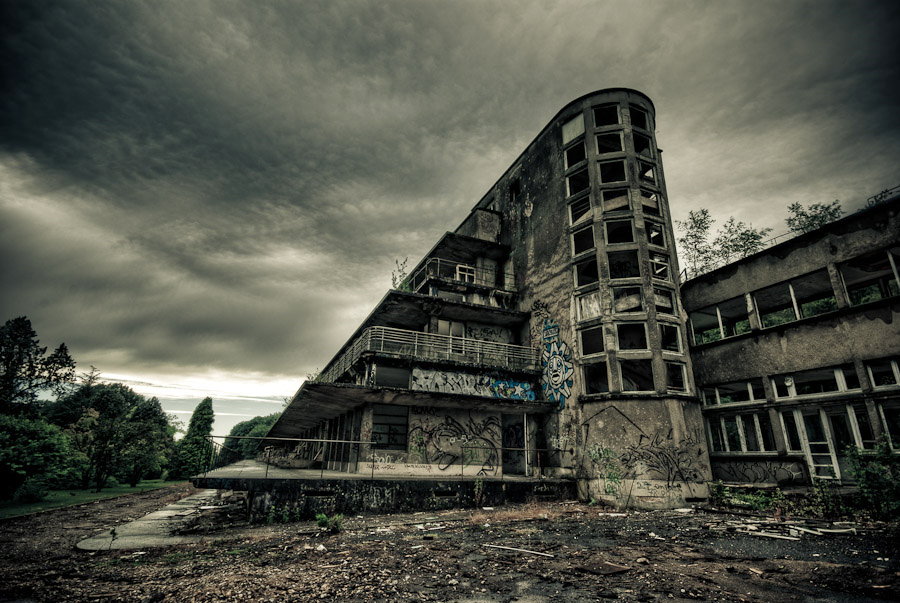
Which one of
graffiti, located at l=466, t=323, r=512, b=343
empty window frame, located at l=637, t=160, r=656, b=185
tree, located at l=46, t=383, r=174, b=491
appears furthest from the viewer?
tree, located at l=46, t=383, r=174, b=491

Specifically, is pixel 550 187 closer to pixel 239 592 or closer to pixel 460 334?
pixel 460 334

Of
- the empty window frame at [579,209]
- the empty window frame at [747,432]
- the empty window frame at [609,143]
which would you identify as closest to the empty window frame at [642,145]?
the empty window frame at [609,143]

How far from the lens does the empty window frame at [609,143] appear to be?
21.3 m

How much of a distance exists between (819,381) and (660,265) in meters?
7.63

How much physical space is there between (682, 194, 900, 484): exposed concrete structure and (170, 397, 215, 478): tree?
3508 cm

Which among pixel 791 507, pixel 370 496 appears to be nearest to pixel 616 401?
pixel 791 507

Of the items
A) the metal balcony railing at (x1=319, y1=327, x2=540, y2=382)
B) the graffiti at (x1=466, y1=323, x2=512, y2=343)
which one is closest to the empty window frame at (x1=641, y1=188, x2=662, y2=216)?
the metal balcony railing at (x1=319, y1=327, x2=540, y2=382)

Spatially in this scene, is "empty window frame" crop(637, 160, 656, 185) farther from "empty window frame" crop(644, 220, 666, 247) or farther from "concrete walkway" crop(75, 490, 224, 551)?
"concrete walkway" crop(75, 490, 224, 551)

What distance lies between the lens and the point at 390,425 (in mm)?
19438

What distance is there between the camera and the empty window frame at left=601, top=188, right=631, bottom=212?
20172 mm

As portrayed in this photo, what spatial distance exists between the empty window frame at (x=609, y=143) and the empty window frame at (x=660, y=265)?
20.1 feet

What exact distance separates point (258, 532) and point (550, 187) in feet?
69.8

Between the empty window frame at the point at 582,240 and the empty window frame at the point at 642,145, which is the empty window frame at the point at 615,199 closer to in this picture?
the empty window frame at the point at 582,240

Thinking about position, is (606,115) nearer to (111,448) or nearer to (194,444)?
(111,448)
